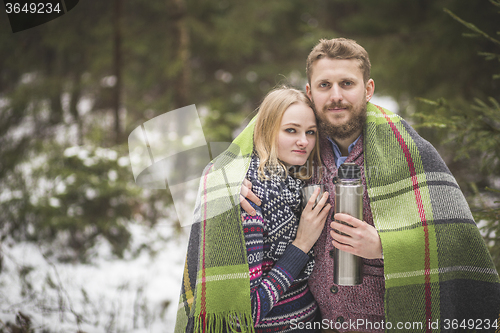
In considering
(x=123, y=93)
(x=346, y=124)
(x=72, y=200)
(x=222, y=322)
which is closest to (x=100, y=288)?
(x=72, y=200)

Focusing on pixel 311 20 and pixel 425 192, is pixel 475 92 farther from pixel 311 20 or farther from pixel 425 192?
pixel 311 20

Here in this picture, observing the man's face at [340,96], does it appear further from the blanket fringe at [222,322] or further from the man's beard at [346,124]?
the blanket fringe at [222,322]

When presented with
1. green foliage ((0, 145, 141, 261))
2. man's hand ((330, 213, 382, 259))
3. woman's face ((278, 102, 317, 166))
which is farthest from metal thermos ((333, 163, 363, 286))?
green foliage ((0, 145, 141, 261))

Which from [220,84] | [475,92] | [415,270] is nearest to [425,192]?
[415,270]

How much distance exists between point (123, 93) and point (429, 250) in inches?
229

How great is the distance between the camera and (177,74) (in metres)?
6.44

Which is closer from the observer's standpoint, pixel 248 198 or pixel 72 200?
pixel 248 198

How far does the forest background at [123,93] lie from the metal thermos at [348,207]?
6.96 feet

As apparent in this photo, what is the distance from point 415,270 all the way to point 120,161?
448cm

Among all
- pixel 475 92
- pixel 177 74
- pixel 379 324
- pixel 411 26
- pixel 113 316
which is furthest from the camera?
pixel 177 74

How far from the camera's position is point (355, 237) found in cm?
170

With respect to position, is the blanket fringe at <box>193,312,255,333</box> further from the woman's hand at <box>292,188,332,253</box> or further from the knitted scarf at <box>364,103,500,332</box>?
the knitted scarf at <box>364,103,500,332</box>

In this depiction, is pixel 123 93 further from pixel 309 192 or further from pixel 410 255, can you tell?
pixel 410 255

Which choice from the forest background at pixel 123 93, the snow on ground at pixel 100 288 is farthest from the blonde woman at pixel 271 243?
the forest background at pixel 123 93
